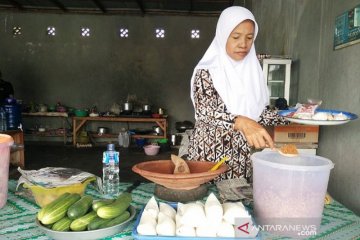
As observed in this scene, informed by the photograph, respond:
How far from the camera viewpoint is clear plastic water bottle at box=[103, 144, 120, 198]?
143 cm

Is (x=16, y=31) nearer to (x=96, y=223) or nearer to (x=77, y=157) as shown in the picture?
(x=77, y=157)

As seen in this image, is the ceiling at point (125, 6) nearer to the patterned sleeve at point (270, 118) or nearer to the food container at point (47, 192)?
the patterned sleeve at point (270, 118)

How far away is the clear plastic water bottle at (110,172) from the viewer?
1425 millimetres

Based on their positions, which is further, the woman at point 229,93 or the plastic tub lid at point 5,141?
the woman at point 229,93

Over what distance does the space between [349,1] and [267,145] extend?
140cm

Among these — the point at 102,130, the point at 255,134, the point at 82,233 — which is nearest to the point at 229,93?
the point at 255,134

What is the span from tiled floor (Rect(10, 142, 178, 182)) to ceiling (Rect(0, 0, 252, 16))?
131 inches

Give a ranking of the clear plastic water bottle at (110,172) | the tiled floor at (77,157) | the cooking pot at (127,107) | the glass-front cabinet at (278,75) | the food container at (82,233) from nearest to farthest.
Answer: the food container at (82,233) → the clear plastic water bottle at (110,172) → the glass-front cabinet at (278,75) → the tiled floor at (77,157) → the cooking pot at (127,107)

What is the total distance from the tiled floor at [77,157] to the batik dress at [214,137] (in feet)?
10.3

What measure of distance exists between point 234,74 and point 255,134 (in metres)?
0.53

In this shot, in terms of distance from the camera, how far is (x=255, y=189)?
1.09m

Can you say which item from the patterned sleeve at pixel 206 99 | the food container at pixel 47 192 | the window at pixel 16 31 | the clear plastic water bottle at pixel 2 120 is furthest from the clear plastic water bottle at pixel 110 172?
the window at pixel 16 31

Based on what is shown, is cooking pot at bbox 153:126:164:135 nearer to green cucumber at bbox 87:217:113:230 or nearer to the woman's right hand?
the woman's right hand

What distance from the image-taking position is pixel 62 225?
0.95 metres
